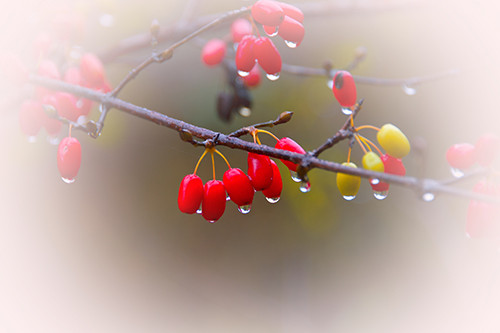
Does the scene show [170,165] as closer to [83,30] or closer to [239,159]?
[239,159]

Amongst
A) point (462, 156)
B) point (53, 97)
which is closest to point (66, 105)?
point (53, 97)

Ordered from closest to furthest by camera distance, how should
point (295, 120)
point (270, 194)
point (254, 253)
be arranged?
point (270, 194) → point (295, 120) → point (254, 253)

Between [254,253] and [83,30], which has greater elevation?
[83,30]

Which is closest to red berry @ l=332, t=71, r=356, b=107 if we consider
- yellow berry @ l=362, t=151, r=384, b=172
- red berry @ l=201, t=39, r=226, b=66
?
yellow berry @ l=362, t=151, r=384, b=172

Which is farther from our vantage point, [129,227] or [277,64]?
[129,227]

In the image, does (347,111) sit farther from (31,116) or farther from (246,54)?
(31,116)

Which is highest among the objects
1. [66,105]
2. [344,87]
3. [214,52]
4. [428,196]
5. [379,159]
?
[214,52]

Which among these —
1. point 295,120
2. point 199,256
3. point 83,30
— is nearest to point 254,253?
point 199,256

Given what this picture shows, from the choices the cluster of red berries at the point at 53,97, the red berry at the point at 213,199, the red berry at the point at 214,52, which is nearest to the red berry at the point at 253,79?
the red berry at the point at 214,52
